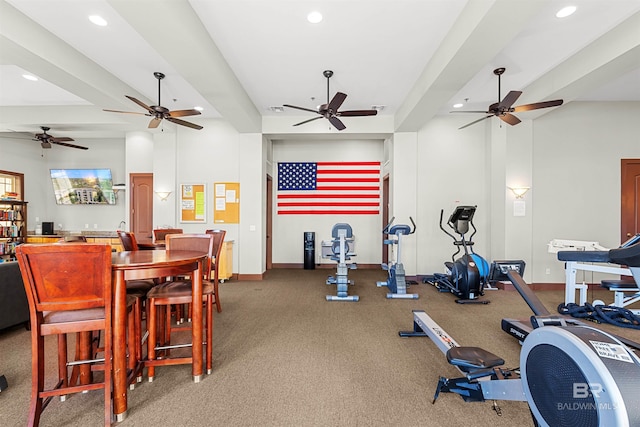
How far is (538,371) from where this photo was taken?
1.26 meters

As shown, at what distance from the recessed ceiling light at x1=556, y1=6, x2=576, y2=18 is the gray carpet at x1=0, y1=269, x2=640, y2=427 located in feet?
11.7

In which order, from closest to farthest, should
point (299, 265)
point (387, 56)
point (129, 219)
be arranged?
point (387, 56) → point (129, 219) → point (299, 265)

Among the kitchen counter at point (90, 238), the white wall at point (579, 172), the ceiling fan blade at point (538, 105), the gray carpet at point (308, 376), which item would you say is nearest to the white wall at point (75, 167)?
the kitchen counter at point (90, 238)

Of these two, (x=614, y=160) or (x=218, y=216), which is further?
(x=218, y=216)

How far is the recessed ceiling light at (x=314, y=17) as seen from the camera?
10.4 feet

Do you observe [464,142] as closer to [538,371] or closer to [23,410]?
[538,371]

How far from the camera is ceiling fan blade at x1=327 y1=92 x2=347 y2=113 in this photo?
4.02 meters

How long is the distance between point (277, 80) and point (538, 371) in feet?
15.7

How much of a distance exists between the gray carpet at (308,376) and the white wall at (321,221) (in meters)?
3.50

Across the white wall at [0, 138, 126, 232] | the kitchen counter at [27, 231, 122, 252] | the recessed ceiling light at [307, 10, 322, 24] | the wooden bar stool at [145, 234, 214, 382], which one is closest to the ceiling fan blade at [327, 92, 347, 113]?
the recessed ceiling light at [307, 10, 322, 24]

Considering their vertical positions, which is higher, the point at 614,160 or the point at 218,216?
the point at 614,160

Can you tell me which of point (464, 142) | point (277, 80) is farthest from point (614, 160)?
point (277, 80)

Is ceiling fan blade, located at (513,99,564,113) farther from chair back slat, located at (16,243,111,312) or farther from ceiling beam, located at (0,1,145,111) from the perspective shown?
ceiling beam, located at (0,1,145,111)

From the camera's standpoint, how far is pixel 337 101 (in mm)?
4152
